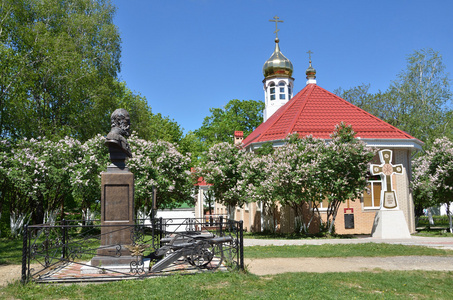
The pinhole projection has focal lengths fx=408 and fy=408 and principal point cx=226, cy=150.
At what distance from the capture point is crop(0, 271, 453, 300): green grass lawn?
7.27 meters

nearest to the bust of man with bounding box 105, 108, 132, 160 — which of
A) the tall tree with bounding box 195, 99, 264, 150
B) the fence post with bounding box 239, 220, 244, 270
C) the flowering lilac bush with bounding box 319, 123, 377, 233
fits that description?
the fence post with bounding box 239, 220, 244, 270

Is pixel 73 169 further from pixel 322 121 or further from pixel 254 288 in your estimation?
pixel 254 288

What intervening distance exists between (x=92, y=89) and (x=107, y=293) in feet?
66.0

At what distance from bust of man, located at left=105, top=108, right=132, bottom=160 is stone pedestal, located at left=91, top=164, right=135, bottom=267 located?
0.39 meters

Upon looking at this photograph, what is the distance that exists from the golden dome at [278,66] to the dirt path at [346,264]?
2748cm

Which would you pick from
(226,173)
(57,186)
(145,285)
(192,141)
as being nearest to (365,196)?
(226,173)

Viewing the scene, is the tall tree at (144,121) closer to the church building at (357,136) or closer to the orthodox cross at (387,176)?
the church building at (357,136)

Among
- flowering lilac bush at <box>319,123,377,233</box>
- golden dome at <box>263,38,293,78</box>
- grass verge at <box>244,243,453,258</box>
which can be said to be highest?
golden dome at <box>263,38,293,78</box>

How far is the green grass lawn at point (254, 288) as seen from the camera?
23.9 ft

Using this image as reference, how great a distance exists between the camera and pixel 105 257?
966cm

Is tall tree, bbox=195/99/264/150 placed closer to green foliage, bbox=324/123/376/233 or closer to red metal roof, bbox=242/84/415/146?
red metal roof, bbox=242/84/415/146

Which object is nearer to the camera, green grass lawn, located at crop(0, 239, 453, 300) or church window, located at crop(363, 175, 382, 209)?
green grass lawn, located at crop(0, 239, 453, 300)

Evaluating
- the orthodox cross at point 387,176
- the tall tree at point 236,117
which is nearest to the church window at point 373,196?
the orthodox cross at point 387,176

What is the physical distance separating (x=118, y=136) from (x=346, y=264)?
6998 mm
